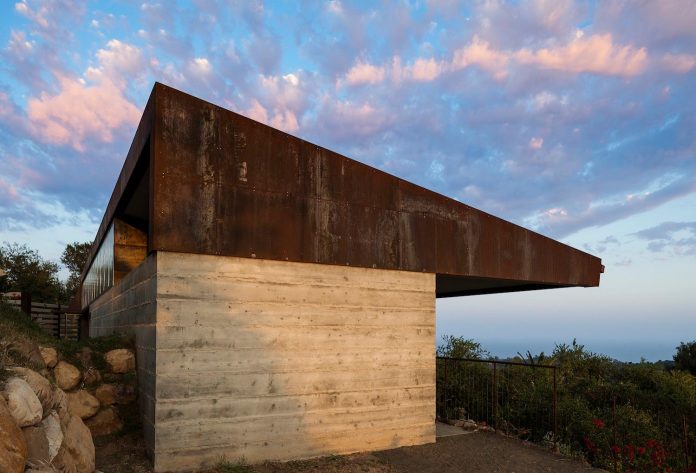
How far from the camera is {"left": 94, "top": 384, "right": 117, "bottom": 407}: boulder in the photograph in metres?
8.69

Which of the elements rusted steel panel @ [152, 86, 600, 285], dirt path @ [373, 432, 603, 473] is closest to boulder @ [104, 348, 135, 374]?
rusted steel panel @ [152, 86, 600, 285]

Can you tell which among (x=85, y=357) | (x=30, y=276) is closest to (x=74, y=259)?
(x=30, y=276)

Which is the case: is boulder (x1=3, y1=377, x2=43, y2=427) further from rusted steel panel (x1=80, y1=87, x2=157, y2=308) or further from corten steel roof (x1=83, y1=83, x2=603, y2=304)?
rusted steel panel (x1=80, y1=87, x2=157, y2=308)

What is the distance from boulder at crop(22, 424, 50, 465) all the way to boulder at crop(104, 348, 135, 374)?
11.7ft

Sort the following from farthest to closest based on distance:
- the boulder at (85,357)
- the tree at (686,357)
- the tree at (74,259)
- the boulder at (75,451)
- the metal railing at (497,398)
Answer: the tree at (74,259) → the tree at (686,357) → the metal railing at (497,398) → the boulder at (85,357) → the boulder at (75,451)

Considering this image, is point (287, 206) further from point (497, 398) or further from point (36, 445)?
point (497, 398)

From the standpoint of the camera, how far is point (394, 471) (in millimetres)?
8500

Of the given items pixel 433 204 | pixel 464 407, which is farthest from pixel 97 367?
Answer: pixel 464 407

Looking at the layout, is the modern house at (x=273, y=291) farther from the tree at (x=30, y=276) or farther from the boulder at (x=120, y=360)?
the tree at (x=30, y=276)

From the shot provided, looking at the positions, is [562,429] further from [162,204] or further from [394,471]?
[162,204]

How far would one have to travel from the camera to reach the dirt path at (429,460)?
7.89 meters

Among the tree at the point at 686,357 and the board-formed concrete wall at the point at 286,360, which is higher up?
the board-formed concrete wall at the point at 286,360

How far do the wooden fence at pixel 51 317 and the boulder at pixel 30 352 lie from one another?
17538 mm

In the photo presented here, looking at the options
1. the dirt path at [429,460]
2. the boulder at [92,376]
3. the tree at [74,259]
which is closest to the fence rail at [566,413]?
the dirt path at [429,460]
